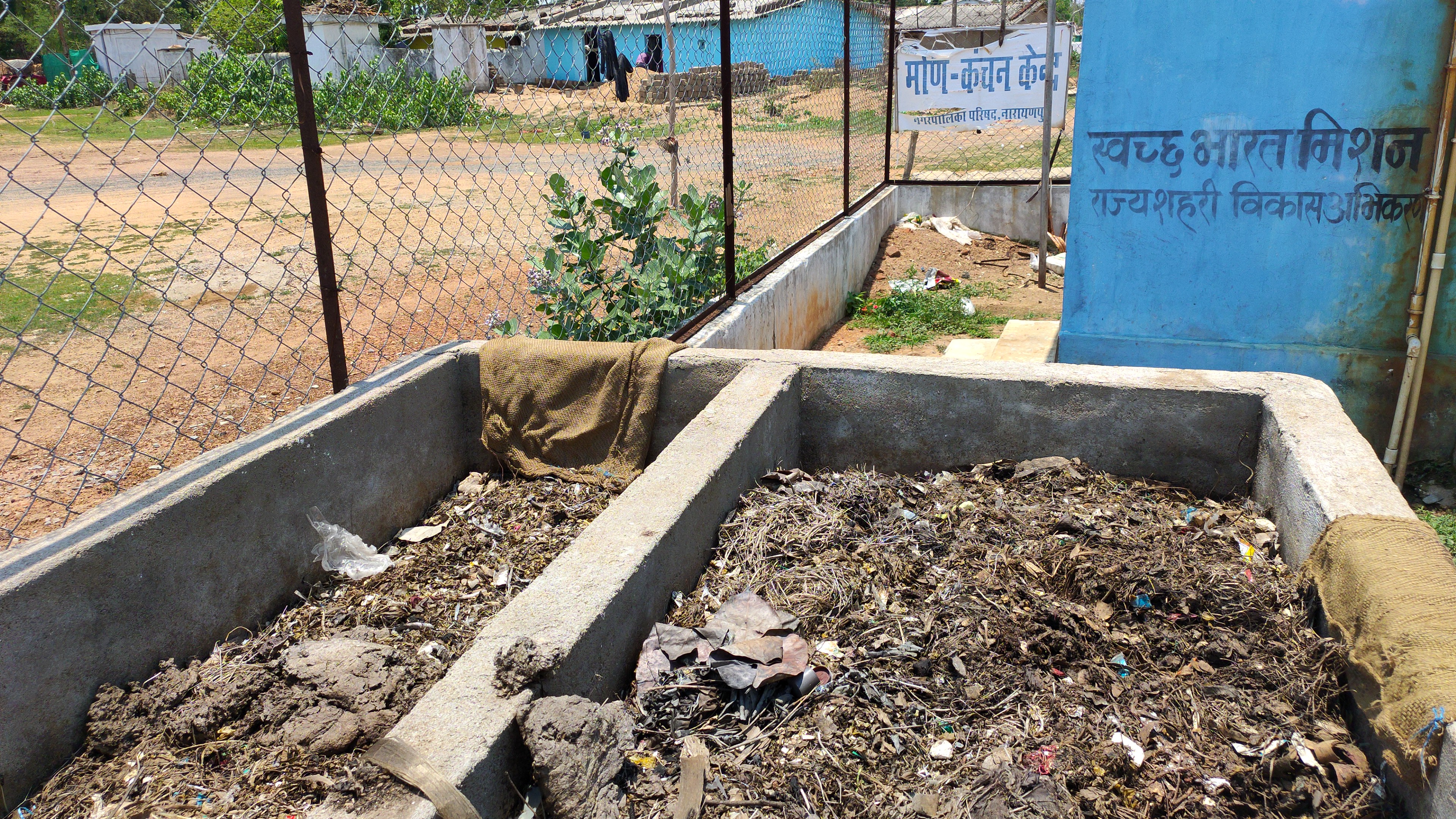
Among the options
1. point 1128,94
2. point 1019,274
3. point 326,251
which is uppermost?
point 1128,94

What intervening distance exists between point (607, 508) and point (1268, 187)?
3283 millimetres

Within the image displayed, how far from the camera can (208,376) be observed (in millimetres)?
4969

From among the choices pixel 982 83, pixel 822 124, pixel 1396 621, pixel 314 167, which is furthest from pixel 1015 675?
pixel 822 124

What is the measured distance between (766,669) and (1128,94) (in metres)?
3.44

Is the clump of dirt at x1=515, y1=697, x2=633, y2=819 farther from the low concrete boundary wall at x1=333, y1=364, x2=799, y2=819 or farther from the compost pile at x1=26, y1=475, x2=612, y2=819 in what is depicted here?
the compost pile at x1=26, y1=475, x2=612, y2=819

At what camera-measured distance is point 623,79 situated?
30.0 ft

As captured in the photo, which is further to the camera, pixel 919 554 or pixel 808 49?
pixel 808 49

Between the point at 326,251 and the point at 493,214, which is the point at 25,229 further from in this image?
the point at 326,251

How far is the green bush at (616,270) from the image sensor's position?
3980 mm

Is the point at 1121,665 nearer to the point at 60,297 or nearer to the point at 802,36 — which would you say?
the point at 802,36

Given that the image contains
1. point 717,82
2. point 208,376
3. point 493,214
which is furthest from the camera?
point 493,214

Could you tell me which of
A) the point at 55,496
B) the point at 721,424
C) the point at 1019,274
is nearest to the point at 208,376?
the point at 55,496

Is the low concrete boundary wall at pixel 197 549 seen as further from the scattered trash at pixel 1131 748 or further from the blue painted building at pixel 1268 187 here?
the blue painted building at pixel 1268 187

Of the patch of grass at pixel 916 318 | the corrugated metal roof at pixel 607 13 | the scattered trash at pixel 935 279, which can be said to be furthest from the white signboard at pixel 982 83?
the patch of grass at pixel 916 318
